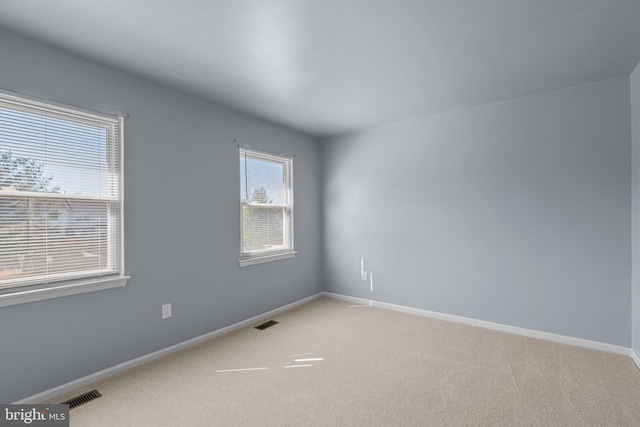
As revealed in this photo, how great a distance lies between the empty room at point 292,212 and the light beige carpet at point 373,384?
0.08ft

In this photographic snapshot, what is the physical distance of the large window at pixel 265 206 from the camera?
11.9 ft

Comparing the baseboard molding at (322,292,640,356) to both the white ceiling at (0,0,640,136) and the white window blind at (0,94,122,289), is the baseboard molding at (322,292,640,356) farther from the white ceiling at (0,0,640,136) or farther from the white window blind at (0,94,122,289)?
the white window blind at (0,94,122,289)

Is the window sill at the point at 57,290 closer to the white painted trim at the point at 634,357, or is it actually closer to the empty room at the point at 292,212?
the empty room at the point at 292,212

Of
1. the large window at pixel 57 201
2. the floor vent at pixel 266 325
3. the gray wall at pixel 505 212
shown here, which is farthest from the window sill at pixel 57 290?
the gray wall at pixel 505 212

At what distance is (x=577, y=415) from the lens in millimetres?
1906

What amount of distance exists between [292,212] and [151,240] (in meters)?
1.96

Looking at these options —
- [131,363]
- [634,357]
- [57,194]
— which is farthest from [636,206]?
[57,194]

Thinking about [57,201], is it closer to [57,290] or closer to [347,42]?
[57,290]

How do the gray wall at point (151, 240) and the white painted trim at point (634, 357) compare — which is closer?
the gray wall at point (151, 240)

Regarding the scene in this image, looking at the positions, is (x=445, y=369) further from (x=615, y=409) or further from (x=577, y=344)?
(x=577, y=344)

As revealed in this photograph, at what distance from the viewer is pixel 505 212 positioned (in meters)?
3.30

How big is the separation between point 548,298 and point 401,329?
1.52 meters

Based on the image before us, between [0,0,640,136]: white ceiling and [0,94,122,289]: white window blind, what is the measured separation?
56 centimetres

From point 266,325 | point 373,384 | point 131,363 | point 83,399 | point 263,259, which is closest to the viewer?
point 83,399
